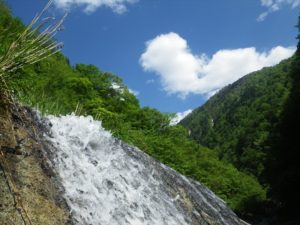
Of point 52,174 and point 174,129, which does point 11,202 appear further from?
point 174,129

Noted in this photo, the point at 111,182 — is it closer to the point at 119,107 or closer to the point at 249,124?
the point at 119,107

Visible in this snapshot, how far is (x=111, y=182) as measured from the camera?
5297mm

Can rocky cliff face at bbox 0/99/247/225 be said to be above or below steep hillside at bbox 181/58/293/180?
below

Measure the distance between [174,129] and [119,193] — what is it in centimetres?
2748

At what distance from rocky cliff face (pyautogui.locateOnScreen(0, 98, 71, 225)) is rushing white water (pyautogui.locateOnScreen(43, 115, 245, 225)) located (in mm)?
270

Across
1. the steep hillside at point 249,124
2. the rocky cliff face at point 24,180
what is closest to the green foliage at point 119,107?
the rocky cliff face at point 24,180

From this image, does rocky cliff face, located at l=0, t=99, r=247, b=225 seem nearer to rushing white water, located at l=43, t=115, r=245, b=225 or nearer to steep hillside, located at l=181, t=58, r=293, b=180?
rushing white water, located at l=43, t=115, r=245, b=225

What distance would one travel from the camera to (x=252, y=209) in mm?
53594

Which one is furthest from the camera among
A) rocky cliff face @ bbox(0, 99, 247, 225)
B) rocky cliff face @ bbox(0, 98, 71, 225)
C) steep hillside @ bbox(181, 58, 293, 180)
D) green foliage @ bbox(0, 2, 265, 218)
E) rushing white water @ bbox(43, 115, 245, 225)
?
steep hillside @ bbox(181, 58, 293, 180)

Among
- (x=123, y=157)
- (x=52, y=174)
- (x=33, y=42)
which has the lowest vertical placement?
(x=52, y=174)

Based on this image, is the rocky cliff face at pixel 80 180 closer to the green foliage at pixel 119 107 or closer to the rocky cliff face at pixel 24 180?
the rocky cliff face at pixel 24 180

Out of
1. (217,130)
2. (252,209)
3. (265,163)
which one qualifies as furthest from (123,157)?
(217,130)

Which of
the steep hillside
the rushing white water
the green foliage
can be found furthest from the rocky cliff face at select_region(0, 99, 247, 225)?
the steep hillside

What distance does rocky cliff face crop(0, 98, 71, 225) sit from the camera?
11.6 feet
